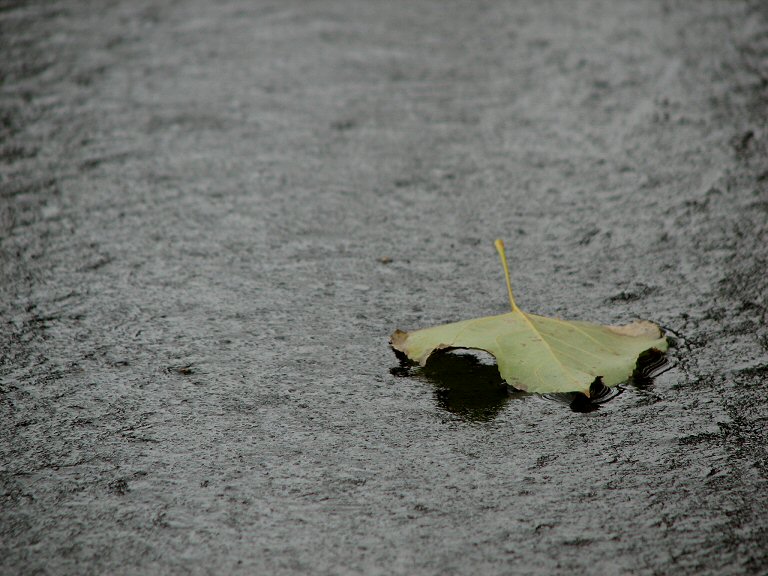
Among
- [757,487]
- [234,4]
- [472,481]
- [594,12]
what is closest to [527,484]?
[472,481]

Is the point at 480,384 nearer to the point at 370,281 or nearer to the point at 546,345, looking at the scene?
the point at 546,345

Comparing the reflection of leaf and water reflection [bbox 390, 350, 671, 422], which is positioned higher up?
the reflection of leaf

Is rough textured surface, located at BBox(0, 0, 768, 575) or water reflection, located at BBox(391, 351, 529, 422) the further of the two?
water reflection, located at BBox(391, 351, 529, 422)

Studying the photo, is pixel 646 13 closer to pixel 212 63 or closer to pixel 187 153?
pixel 212 63

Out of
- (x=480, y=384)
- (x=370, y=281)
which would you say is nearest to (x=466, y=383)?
(x=480, y=384)
